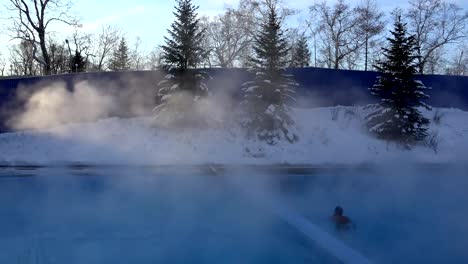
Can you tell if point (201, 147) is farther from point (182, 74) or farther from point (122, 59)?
point (122, 59)

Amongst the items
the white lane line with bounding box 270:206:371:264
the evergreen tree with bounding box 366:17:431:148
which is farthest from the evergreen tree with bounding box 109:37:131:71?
the white lane line with bounding box 270:206:371:264

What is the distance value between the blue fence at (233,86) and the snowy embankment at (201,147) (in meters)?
1.17

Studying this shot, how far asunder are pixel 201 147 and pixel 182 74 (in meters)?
2.86

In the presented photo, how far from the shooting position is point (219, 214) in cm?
830

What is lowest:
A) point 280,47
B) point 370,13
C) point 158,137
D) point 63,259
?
point 63,259

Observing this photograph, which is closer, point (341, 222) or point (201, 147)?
point (341, 222)

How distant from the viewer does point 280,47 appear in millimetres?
14594

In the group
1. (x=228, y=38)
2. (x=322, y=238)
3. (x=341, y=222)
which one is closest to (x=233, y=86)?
(x=341, y=222)

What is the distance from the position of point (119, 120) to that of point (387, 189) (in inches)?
364

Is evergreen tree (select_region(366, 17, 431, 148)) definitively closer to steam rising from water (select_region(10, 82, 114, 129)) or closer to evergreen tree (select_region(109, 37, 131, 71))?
steam rising from water (select_region(10, 82, 114, 129))

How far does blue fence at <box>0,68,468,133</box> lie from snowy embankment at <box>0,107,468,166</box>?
46.2 inches

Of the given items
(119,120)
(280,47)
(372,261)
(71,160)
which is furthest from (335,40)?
(372,261)

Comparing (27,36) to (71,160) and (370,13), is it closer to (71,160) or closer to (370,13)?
(71,160)

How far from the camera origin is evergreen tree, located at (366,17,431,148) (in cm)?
1456
